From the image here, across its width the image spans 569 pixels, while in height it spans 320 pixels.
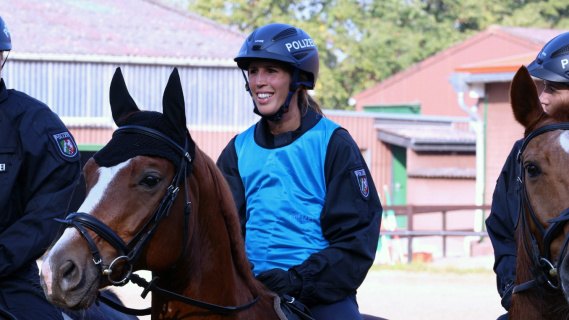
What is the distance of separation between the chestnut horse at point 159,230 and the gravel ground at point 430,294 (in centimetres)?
663

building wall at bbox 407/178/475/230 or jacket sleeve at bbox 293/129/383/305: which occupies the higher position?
jacket sleeve at bbox 293/129/383/305

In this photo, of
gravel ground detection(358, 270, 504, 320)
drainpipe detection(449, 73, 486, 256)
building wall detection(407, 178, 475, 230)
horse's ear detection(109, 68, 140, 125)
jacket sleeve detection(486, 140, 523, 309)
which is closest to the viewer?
horse's ear detection(109, 68, 140, 125)

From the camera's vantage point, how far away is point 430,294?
483 inches

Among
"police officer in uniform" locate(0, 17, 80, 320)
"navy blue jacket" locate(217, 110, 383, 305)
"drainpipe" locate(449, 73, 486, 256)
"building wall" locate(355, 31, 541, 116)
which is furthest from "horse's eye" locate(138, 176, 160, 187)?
"building wall" locate(355, 31, 541, 116)

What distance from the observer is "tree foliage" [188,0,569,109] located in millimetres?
40156

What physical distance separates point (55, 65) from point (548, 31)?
21.2m

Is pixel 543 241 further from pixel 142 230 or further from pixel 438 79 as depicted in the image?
pixel 438 79

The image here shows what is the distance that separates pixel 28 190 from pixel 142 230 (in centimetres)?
110

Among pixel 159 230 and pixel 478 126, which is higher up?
pixel 478 126

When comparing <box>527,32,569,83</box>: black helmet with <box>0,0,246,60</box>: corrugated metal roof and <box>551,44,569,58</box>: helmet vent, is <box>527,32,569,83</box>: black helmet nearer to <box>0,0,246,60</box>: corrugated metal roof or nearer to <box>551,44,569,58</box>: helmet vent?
<box>551,44,569,58</box>: helmet vent

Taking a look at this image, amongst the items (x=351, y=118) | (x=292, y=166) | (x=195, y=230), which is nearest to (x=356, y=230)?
(x=292, y=166)

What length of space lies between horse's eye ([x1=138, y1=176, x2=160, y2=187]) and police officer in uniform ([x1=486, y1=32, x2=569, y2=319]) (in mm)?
1857

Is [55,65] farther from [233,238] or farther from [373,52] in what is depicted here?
[233,238]

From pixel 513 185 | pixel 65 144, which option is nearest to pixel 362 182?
pixel 513 185
